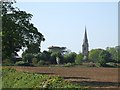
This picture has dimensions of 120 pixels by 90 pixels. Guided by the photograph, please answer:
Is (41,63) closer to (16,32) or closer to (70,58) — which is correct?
(70,58)

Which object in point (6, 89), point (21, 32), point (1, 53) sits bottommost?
point (6, 89)

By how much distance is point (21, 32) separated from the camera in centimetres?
3422

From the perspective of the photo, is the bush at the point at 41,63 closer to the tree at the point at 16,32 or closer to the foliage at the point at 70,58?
the foliage at the point at 70,58

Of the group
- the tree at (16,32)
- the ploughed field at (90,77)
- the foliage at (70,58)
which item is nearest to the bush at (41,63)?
the foliage at (70,58)

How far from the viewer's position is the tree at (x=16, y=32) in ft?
106

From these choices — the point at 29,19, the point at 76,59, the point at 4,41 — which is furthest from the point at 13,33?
the point at 76,59

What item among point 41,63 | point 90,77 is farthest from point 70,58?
point 90,77

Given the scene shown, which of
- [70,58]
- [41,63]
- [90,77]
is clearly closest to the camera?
[90,77]

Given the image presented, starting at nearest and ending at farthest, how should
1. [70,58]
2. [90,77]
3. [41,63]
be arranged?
[90,77]
[41,63]
[70,58]

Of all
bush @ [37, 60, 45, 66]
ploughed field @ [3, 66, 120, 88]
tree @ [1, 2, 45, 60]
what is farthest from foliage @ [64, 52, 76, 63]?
tree @ [1, 2, 45, 60]

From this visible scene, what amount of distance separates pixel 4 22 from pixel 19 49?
416 centimetres

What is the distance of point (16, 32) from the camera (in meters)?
33.3

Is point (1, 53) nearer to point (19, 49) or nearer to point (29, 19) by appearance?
point (19, 49)

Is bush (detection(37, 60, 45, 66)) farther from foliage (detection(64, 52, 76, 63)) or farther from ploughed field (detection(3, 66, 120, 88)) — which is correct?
ploughed field (detection(3, 66, 120, 88))
